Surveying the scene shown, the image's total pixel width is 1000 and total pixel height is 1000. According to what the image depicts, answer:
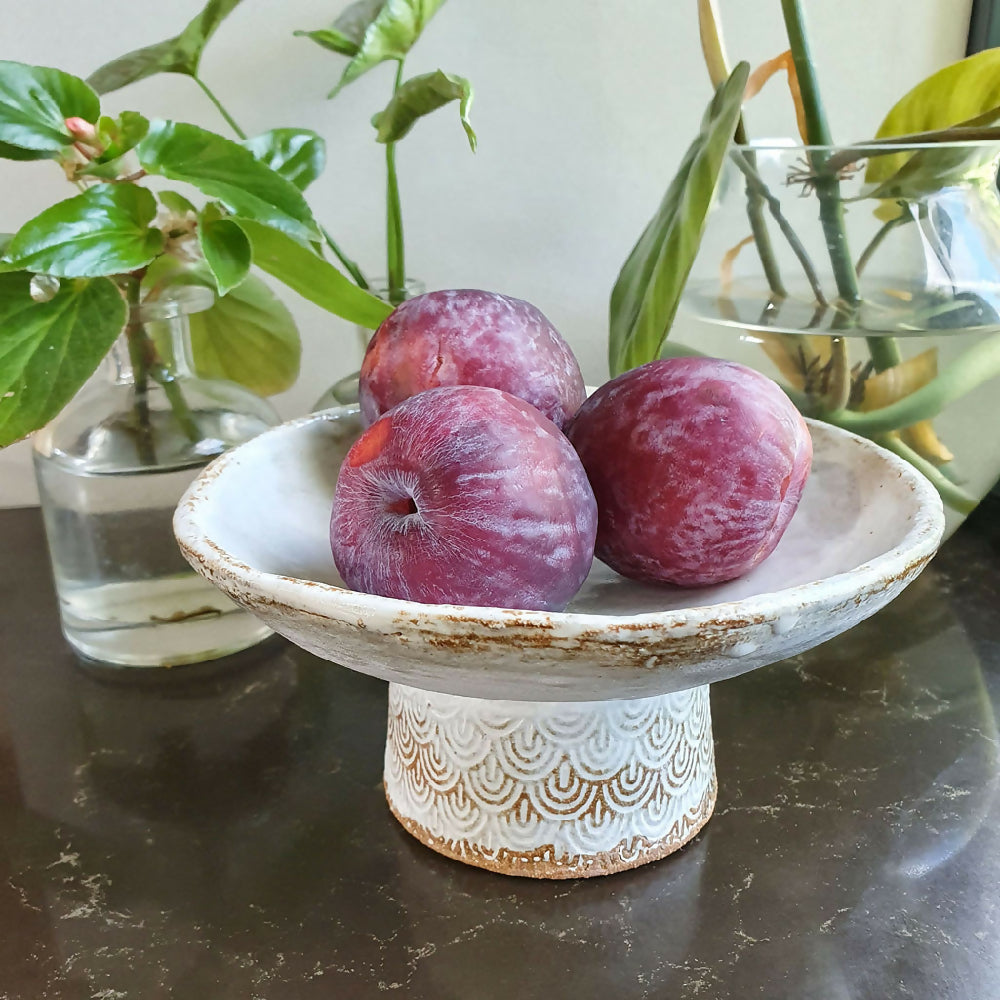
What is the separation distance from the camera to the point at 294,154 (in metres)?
0.61

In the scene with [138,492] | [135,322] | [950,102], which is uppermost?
[950,102]

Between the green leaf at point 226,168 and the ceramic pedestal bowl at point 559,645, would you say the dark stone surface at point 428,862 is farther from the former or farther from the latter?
the green leaf at point 226,168

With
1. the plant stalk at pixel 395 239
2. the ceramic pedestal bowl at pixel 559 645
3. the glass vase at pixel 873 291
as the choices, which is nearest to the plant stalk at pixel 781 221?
the glass vase at pixel 873 291

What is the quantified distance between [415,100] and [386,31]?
5cm

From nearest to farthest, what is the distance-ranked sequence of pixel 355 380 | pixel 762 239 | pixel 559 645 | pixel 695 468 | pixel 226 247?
pixel 559 645
pixel 695 468
pixel 226 247
pixel 762 239
pixel 355 380

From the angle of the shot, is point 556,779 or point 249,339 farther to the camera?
point 249,339

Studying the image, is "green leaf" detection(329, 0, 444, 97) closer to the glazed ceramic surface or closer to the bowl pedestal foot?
the glazed ceramic surface

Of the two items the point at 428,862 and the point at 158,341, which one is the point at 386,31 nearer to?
the point at 158,341

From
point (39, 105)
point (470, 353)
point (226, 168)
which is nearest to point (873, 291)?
point (470, 353)

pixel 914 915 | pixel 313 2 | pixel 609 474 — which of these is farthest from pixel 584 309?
pixel 914 915

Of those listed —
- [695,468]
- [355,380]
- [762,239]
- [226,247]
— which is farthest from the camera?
[355,380]

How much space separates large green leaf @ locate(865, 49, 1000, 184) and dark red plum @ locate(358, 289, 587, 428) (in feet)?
0.77

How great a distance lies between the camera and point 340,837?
0.45m

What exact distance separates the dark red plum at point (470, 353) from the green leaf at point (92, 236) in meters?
0.14
